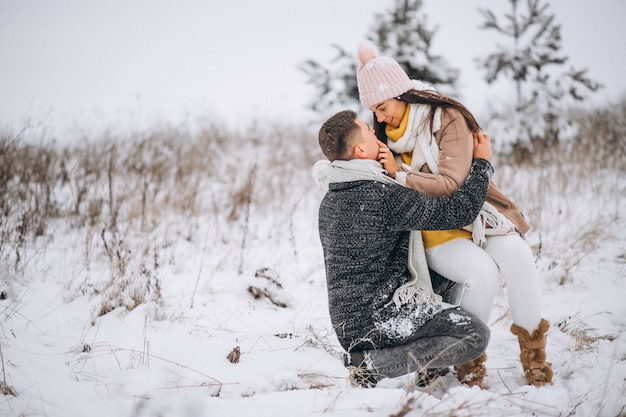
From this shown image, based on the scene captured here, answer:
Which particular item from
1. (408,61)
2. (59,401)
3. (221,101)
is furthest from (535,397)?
(221,101)

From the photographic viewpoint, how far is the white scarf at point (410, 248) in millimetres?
1800

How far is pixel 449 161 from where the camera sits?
1.92 meters

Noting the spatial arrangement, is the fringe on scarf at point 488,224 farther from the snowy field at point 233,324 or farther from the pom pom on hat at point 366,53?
the pom pom on hat at point 366,53

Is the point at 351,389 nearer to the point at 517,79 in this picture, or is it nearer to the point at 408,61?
the point at 408,61

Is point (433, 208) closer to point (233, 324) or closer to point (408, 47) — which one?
point (233, 324)

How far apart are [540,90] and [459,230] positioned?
21.5 ft

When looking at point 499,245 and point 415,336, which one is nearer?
point 415,336

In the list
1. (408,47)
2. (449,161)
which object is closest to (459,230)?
(449,161)

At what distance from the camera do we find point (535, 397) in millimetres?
1673

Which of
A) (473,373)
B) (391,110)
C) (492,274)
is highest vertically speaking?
(391,110)

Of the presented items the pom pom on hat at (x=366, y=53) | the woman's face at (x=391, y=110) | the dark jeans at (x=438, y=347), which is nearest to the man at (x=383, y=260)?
the dark jeans at (x=438, y=347)

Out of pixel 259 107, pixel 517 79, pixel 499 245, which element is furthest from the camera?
pixel 259 107

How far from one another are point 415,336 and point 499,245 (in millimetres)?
641

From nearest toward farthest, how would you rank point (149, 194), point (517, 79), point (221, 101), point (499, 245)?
point (499, 245) < point (149, 194) < point (517, 79) < point (221, 101)
